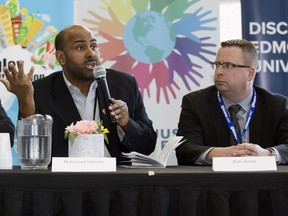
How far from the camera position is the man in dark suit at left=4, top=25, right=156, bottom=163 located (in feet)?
9.64

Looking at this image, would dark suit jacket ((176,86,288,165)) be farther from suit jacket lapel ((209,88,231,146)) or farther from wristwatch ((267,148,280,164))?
wristwatch ((267,148,280,164))

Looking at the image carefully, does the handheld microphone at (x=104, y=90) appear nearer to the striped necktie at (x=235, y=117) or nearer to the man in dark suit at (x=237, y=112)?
the man in dark suit at (x=237, y=112)

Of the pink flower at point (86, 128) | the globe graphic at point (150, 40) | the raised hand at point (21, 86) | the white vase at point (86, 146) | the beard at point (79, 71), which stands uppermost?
the globe graphic at point (150, 40)

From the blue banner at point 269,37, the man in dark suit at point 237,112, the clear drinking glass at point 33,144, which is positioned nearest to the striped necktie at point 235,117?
the man in dark suit at point 237,112

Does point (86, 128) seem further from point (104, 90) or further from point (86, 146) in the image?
point (104, 90)

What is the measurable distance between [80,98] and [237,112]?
3.01ft

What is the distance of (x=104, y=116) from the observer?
317 cm

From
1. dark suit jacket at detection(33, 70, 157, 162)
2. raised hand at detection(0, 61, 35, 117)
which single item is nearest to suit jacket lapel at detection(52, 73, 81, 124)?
dark suit jacket at detection(33, 70, 157, 162)

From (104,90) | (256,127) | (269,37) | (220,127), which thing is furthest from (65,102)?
(269,37)

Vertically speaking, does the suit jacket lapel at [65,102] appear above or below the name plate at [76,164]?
above

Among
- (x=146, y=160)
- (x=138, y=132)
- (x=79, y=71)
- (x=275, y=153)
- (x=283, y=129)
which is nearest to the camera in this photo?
(x=146, y=160)

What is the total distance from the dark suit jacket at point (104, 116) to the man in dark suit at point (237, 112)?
0.70 feet

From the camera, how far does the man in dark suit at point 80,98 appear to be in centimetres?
294

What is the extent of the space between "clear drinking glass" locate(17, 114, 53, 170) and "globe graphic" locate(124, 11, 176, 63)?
2279 mm
